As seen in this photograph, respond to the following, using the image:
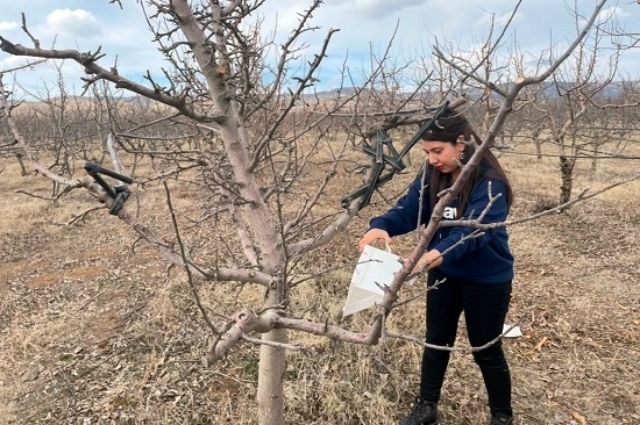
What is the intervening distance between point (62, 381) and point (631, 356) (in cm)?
426

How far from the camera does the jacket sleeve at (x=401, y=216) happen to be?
2.29 m

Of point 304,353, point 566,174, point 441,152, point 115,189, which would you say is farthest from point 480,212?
point 566,174

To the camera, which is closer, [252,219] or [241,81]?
[252,219]

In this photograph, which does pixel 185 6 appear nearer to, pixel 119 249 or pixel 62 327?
pixel 62 327

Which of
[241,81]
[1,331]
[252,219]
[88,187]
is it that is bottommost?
[1,331]

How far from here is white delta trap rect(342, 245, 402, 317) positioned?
66.1 inches

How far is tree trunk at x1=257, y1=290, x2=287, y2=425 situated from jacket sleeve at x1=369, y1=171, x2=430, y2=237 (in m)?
0.66

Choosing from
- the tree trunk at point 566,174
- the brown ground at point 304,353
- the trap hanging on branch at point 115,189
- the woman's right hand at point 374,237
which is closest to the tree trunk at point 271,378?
the brown ground at point 304,353

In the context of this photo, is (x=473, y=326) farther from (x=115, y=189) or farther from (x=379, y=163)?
(x=115, y=189)

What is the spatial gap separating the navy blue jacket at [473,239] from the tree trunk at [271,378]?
0.68m

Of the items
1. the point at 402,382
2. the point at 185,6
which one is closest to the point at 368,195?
the point at 185,6

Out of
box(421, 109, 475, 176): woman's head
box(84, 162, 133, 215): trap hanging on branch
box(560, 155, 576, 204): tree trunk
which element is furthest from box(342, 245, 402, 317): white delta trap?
box(560, 155, 576, 204): tree trunk

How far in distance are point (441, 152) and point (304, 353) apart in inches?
79.1

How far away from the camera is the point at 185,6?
1.54 m
